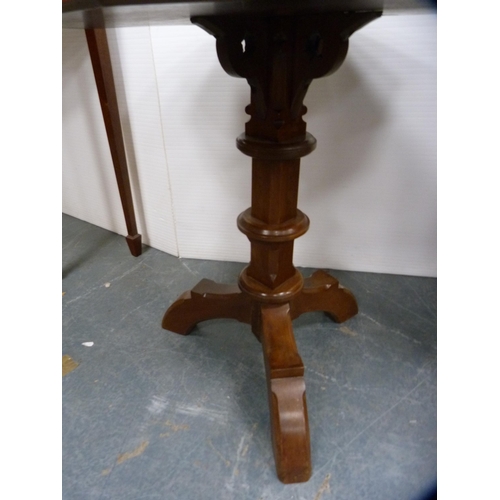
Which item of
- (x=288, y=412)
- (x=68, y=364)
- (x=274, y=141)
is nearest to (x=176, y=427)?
(x=288, y=412)

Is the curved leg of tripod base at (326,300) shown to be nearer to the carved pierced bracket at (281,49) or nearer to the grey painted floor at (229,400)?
the grey painted floor at (229,400)

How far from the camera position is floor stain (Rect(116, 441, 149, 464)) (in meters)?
0.79

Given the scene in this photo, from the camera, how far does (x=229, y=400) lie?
907mm

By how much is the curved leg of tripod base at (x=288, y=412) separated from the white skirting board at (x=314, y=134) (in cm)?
62

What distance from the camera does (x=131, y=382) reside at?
96 centimetres

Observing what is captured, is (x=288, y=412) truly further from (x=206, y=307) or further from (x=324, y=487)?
(x=206, y=307)

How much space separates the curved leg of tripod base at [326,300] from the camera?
1071mm

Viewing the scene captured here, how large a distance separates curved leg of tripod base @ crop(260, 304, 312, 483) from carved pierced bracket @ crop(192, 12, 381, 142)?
47 cm

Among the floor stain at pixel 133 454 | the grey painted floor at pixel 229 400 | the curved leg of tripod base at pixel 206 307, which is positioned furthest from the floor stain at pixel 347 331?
the floor stain at pixel 133 454

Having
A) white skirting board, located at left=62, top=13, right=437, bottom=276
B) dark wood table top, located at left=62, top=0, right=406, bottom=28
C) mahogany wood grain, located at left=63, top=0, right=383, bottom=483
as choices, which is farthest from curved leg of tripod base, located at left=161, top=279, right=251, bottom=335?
dark wood table top, located at left=62, top=0, right=406, bottom=28

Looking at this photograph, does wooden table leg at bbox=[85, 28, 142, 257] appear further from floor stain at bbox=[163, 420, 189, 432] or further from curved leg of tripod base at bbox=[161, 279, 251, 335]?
floor stain at bbox=[163, 420, 189, 432]

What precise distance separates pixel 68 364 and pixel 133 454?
34 cm

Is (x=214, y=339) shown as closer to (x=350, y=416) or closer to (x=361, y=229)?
(x=350, y=416)

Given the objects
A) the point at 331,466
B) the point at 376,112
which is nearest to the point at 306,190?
the point at 376,112
